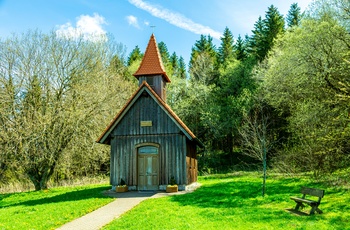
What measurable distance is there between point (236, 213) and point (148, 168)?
8.49 metres

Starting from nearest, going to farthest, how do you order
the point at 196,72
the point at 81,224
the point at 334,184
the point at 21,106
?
the point at 81,224 → the point at 334,184 → the point at 21,106 → the point at 196,72

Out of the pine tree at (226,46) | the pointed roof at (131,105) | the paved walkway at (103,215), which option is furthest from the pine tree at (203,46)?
the paved walkway at (103,215)

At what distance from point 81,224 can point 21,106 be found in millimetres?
13806

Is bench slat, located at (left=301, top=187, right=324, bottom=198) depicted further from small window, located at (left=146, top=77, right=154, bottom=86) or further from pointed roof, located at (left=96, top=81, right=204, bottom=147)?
small window, located at (left=146, top=77, right=154, bottom=86)

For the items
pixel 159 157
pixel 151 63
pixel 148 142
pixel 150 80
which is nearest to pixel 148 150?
pixel 148 142

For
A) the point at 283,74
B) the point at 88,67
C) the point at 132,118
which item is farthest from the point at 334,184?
the point at 88,67

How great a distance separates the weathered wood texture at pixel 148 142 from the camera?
16844mm

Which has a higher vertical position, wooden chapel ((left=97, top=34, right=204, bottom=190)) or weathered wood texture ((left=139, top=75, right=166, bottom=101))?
weathered wood texture ((left=139, top=75, right=166, bottom=101))

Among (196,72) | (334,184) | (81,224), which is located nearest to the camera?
(81,224)

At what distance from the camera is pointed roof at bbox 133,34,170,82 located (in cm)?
1919

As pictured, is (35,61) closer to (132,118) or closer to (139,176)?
(132,118)

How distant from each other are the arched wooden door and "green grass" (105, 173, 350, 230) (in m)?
3.94

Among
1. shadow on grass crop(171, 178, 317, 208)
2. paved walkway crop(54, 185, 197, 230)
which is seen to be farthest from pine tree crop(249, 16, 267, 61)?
paved walkway crop(54, 185, 197, 230)

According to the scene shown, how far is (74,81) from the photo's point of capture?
22266mm
